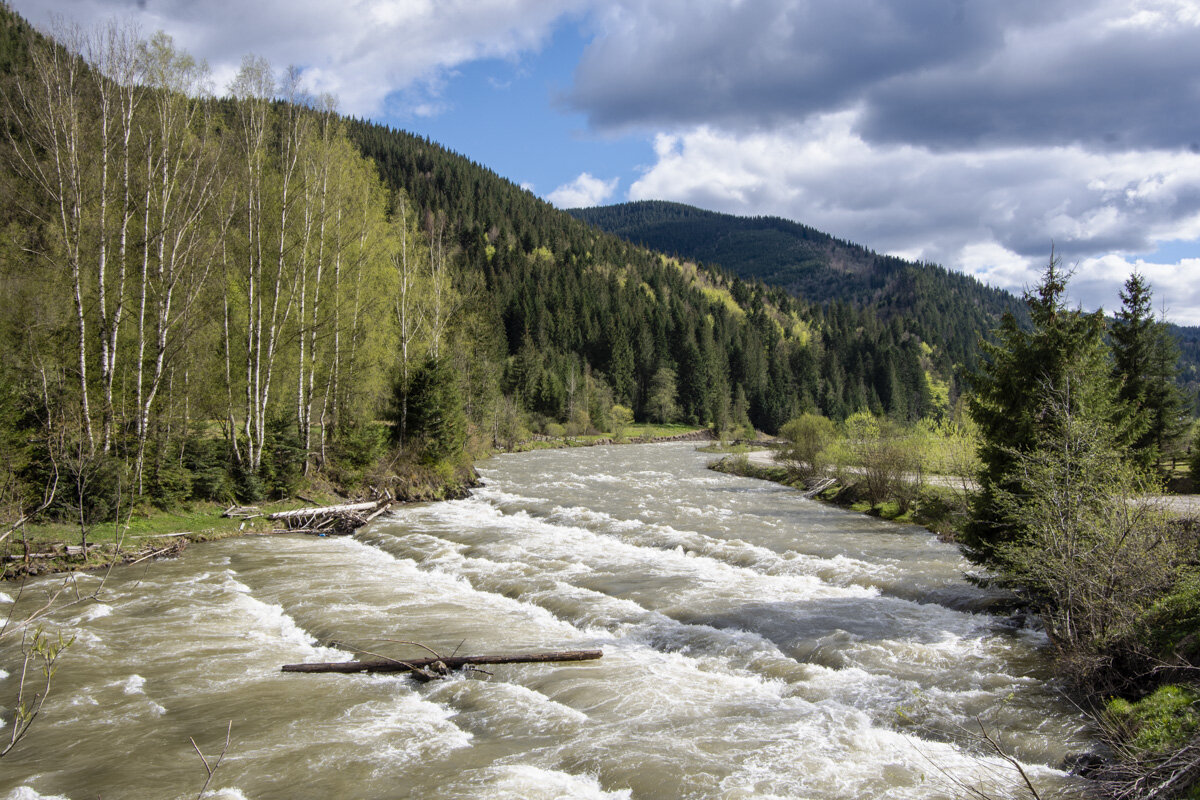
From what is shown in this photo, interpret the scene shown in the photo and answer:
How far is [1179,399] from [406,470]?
126ft

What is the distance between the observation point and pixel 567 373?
92.4m

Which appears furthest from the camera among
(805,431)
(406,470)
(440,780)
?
(805,431)

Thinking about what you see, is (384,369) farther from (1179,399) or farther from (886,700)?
(1179,399)

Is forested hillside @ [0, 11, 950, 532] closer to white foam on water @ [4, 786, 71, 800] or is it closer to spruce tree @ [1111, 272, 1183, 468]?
white foam on water @ [4, 786, 71, 800]

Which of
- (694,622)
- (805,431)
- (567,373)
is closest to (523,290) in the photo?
(567,373)

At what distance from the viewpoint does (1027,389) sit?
1459cm

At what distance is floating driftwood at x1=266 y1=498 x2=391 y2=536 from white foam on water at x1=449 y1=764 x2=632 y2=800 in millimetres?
17205

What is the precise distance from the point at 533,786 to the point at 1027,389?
42.3ft

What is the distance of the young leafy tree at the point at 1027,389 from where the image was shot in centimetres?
1402

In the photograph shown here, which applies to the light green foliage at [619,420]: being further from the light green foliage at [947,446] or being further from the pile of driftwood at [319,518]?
the pile of driftwood at [319,518]

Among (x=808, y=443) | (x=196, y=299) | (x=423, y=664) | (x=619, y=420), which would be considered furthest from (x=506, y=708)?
(x=619, y=420)

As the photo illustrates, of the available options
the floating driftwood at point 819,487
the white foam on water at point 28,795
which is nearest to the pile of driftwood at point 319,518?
the white foam on water at point 28,795

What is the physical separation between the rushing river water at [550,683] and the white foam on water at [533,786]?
34 mm

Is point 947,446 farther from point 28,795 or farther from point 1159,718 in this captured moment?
→ point 28,795
